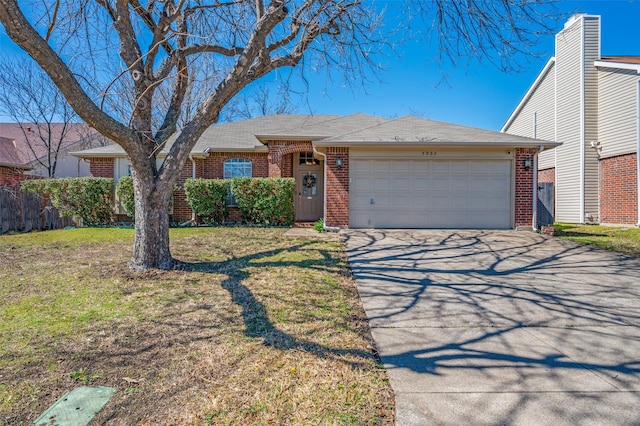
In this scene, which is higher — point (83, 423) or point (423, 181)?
point (423, 181)

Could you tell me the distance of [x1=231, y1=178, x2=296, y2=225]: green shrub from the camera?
37.2ft

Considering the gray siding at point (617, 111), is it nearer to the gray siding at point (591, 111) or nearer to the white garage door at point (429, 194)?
the gray siding at point (591, 111)

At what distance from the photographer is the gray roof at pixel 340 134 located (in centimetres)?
1012

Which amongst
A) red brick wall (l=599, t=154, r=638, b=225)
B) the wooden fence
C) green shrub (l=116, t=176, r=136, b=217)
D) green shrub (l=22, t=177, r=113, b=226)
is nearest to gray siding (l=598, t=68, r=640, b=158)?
red brick wall (l=599, t=154, r=638, b=225)

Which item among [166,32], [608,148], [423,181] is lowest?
[423,181]

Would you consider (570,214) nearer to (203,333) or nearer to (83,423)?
(203,333)

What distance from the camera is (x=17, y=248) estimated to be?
27.1 ft

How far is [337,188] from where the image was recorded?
1044 cm

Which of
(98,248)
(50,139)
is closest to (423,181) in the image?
(98,248)

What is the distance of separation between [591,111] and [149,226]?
17.7m

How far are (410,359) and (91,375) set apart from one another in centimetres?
264

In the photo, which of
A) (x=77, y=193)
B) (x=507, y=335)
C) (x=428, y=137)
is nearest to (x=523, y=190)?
(x=428, y=137)

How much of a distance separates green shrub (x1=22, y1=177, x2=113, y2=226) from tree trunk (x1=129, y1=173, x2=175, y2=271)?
811 centimetres

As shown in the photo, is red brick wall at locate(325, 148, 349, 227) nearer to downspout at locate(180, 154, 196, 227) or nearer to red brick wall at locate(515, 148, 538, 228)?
red brick wall at locate(515, 148, 538, 228)
